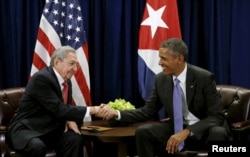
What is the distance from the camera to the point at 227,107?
452 centimetres

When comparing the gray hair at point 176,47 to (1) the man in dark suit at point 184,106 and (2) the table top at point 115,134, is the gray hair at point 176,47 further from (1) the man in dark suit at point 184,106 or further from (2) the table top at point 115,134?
(2) the table top at point 115,134

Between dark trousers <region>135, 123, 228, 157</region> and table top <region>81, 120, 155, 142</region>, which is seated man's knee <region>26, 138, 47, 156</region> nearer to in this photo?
table top <region>81, 120, 155, 142</region>

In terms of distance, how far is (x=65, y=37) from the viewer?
495 cm

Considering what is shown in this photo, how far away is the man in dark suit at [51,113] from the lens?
12.8 ft

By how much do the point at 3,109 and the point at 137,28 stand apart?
191 cm

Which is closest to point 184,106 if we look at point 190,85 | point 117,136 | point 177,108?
point 177,108

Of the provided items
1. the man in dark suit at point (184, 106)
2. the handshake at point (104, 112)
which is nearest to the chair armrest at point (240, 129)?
the man in dark suit at point (184, 106)

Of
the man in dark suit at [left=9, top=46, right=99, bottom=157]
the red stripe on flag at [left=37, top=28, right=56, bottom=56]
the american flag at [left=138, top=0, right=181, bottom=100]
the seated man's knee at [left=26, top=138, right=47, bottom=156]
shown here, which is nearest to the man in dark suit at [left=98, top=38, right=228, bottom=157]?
the man in dark suit at [left=9, top=46, right=99, bottom=157]

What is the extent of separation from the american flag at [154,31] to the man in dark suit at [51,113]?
4.13 ft

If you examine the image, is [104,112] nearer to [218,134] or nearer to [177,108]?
[177,108]

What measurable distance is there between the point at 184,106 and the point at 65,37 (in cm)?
174

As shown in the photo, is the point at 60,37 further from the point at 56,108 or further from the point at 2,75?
the point at 56,108

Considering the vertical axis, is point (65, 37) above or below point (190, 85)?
above

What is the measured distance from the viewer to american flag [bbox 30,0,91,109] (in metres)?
4.86
